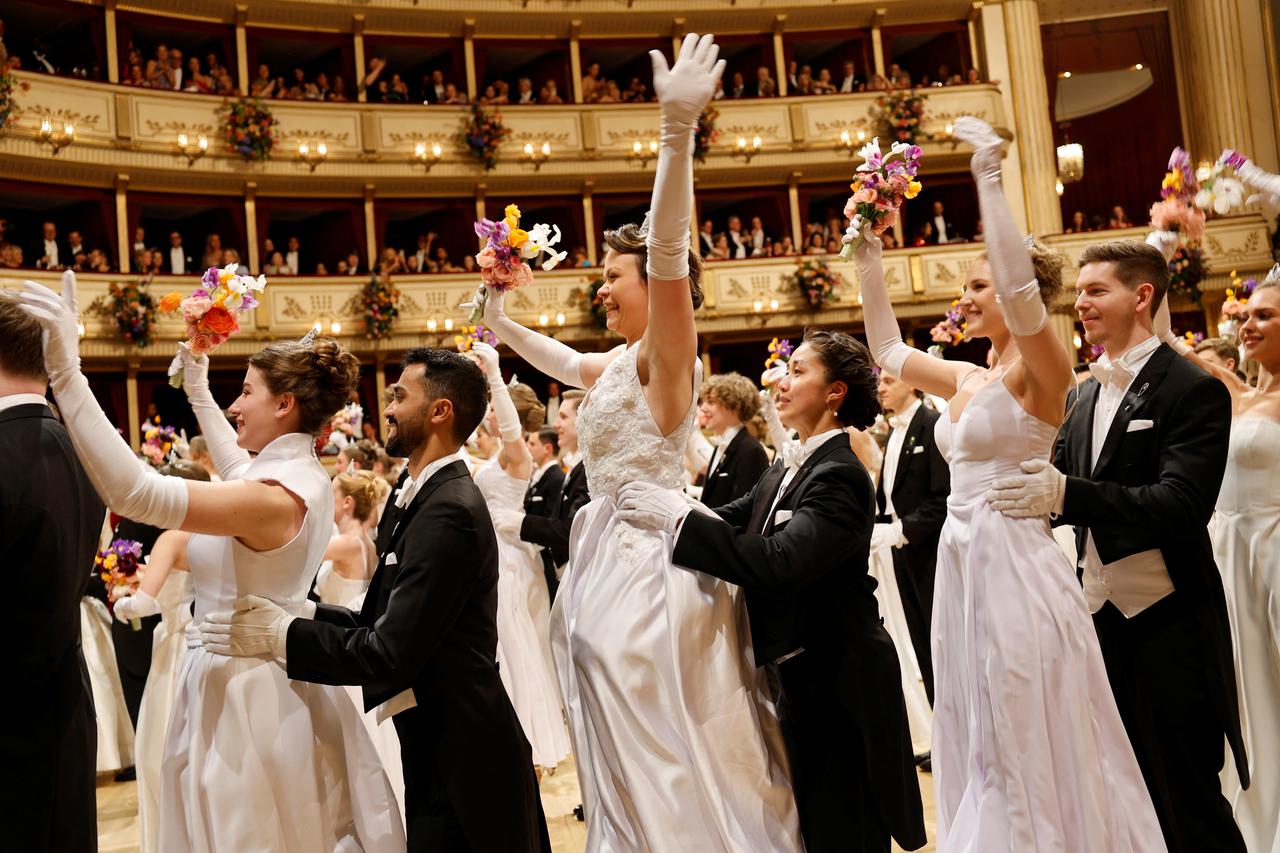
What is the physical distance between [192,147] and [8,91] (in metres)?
2.56

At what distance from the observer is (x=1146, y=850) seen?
2740 mm

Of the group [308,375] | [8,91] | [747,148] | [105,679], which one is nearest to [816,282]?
[747,148]

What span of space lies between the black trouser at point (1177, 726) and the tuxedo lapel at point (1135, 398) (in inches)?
16.1

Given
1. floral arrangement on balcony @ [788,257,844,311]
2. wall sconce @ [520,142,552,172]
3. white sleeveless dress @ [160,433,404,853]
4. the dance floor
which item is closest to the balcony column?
floral arrangement on balcony @ [788,257,844,311]

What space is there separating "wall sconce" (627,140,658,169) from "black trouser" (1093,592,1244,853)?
51.2 feet

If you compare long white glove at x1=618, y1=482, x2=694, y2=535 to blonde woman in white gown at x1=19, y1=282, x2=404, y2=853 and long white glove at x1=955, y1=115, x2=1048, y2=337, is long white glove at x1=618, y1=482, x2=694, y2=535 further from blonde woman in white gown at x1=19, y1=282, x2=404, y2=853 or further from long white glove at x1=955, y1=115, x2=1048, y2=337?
long white glove at x1=955, y1=115, x2=1048, y2=337

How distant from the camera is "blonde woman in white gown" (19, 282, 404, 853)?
8.42ft

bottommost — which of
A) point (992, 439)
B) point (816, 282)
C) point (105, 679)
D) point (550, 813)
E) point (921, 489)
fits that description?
point (550, 813)

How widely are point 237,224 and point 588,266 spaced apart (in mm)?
5142

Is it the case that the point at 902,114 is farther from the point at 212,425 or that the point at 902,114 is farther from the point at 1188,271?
the point at 212,425

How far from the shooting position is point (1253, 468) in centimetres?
379

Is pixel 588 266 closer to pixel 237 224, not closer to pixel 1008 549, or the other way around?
pixel 237 224

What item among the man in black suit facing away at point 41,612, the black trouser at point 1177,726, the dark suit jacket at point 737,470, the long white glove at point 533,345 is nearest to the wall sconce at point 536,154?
the dark suit jacket at point 737,470

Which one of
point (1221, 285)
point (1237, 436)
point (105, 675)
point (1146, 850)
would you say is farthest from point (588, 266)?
point (1146, 850)
